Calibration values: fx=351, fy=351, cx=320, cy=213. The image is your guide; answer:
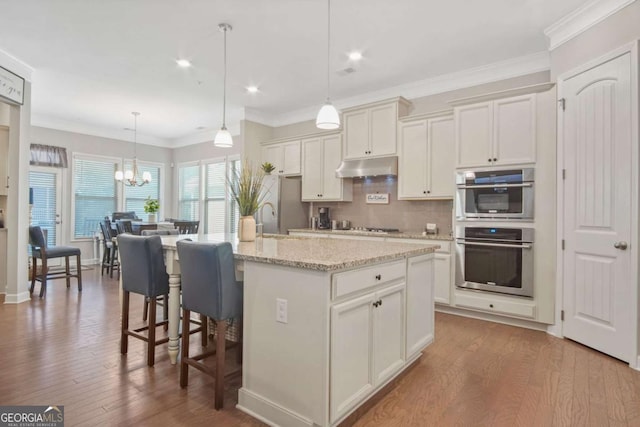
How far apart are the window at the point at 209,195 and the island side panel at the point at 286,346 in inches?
213

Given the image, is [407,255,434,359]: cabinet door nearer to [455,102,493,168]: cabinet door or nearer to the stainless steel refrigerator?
[455,102,493,168]: cabinet door

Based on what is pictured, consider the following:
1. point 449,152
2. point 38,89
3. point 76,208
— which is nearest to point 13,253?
point 38,89

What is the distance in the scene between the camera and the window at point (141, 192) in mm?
7949

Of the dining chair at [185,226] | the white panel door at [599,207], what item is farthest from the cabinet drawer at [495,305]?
the dining chair at [185,226]

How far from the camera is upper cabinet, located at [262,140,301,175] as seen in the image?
18.9 feet

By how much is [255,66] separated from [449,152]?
2.58m

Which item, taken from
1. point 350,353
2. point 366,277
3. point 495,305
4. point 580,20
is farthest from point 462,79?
point 350,353

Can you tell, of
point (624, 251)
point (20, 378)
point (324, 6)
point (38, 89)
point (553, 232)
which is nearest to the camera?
point (20, 378)

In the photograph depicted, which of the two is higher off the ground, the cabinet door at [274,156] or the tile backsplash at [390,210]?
the cabinet door at [274,156]

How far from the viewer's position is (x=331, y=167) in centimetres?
535

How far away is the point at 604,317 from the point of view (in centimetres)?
288

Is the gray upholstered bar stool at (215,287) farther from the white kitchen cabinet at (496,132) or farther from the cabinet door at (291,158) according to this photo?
the cabinet door at (291,158)

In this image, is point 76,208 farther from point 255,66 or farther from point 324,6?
point 324,6

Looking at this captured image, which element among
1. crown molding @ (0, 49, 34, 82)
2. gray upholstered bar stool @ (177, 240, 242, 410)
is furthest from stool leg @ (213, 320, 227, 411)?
crown molding @ (0, 49, 34, 82)
